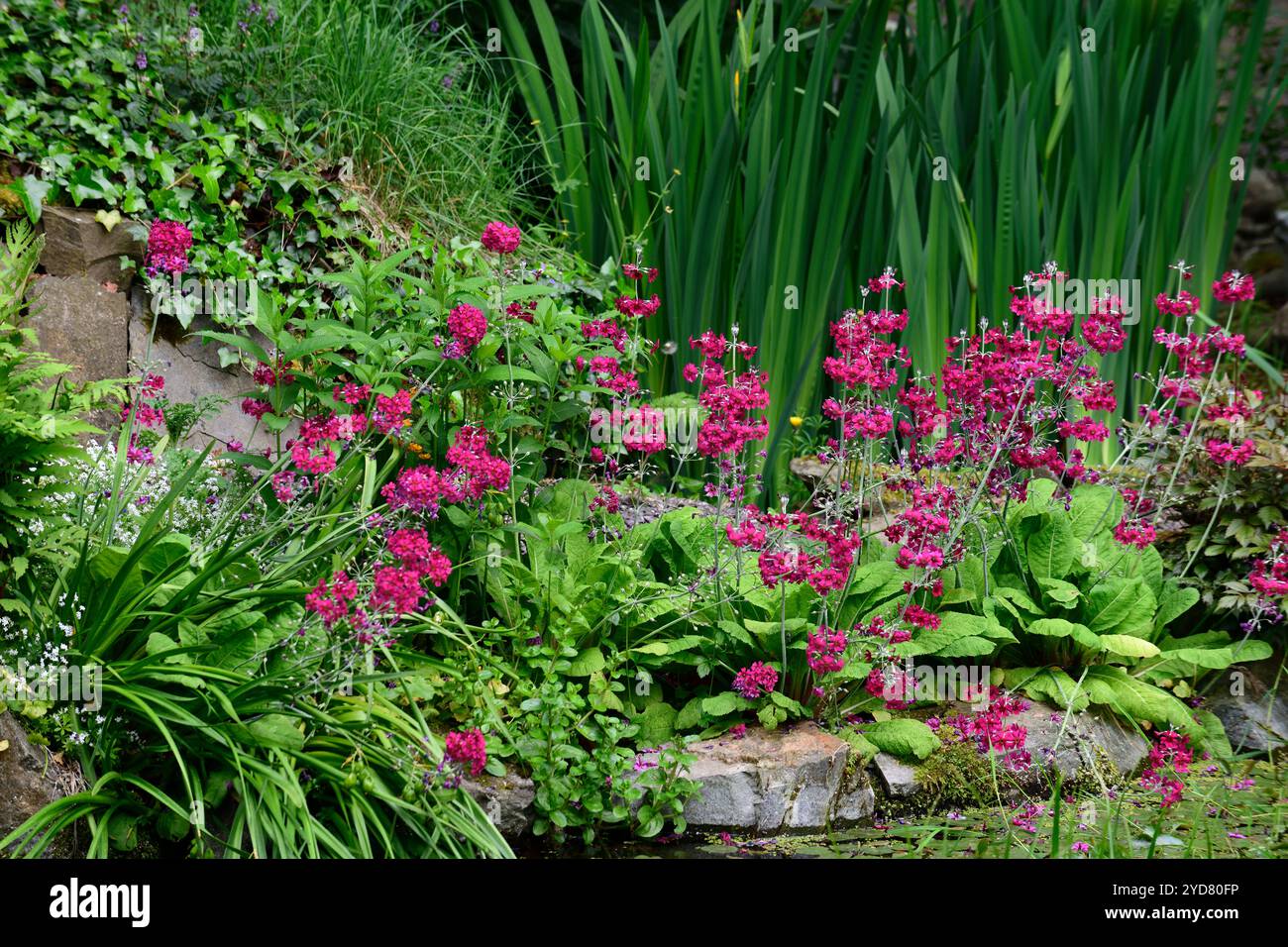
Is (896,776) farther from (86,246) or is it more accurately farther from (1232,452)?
(86,246)

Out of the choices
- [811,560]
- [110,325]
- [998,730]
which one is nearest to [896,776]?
[998,730]

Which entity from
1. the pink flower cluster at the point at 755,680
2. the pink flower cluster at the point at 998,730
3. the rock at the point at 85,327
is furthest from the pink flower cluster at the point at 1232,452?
the rock at the point at 85,327

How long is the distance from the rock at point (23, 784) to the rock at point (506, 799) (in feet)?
2.94

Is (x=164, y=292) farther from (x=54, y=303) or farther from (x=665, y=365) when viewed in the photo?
(x=665, y=365)

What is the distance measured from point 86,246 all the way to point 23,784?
A: 2.17 metres

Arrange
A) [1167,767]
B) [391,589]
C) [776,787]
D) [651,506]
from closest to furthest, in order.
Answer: [391,589] → [776,787] → [1167,767] → [651,506]

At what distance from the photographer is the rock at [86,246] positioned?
3.99m

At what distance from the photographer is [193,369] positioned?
4.23m

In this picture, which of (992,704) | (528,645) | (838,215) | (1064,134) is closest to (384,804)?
(528,645)

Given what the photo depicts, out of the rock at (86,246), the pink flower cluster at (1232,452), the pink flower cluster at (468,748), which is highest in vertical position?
the rock at (86,246)

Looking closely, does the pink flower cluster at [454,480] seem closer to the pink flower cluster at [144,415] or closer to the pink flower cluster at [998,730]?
the pink flower cluster at [144,415]

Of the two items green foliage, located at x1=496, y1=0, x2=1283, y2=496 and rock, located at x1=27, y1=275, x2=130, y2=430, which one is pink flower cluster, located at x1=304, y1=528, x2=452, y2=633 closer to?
rock, located at x1=27, y1=275, x2=130, y2=430

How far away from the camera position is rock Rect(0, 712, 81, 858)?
2504 mm

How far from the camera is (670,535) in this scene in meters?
3.61
